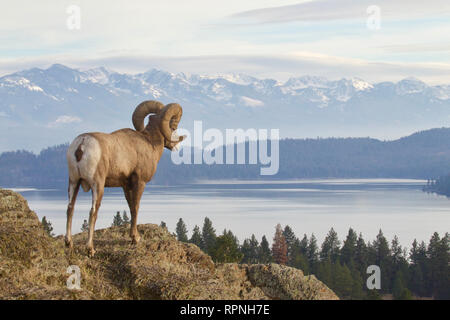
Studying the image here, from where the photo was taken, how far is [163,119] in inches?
637

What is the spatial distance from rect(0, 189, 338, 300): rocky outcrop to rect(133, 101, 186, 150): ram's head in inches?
84.8

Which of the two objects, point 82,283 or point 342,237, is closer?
point 82,283

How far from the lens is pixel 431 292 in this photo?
78.4 meters

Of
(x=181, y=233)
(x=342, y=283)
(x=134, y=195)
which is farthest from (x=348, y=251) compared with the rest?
(x=134, y=195)

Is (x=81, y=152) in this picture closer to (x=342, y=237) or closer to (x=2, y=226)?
(x=2, y=226)

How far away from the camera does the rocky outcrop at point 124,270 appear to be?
38.7 feet

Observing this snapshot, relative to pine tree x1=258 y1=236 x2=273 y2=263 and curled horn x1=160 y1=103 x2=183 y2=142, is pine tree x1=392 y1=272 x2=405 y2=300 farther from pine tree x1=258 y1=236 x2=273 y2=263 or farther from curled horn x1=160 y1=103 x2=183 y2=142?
curled horn x1=160 y1=103 x2=183 y2=142

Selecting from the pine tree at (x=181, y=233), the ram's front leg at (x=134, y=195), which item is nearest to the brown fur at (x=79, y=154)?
the ram's front leg at (x=134, y=195)

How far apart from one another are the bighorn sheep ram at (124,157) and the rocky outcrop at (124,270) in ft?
2.36

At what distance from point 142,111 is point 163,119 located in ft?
1.96

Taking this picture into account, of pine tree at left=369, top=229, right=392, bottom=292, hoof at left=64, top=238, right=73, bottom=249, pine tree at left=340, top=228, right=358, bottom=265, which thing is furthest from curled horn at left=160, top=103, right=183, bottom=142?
pine tree at left=340, top=228, right=358, bottom=265

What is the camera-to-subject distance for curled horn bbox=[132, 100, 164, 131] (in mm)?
16344

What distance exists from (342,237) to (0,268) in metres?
132
